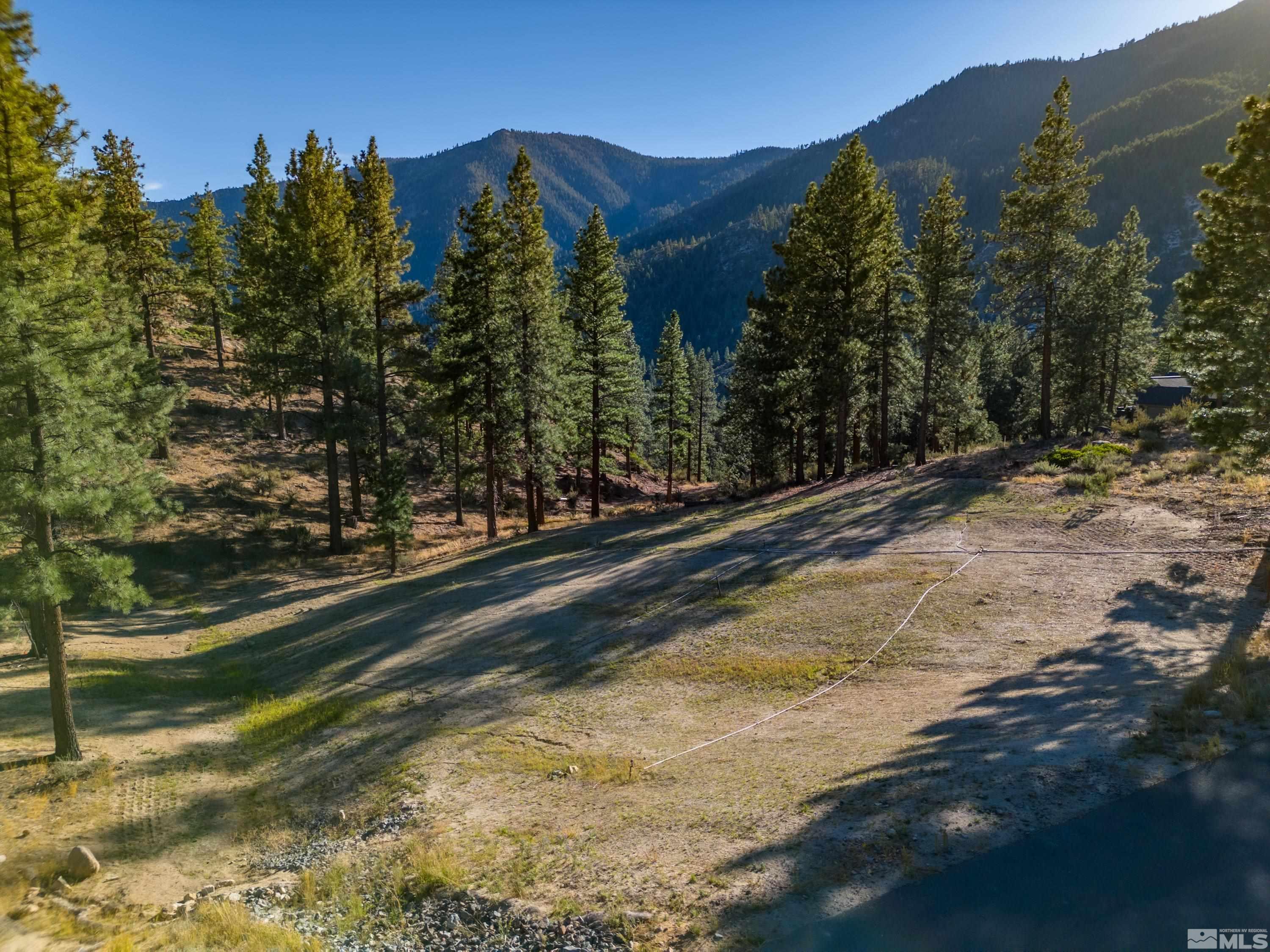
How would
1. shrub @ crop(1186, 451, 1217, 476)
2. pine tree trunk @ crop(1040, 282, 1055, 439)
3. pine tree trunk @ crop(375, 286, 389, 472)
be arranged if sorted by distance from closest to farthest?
1. shrub @ crop(1186, 451, 1217, 476)
2. pine tree trunk @ crop(1040, 282, 1055, 439)
3. pine tree trunk @ crop(375, 286, 389, 472)

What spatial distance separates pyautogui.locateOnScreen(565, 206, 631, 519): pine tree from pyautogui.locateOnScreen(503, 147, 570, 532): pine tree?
246cm

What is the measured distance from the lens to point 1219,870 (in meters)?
5.71

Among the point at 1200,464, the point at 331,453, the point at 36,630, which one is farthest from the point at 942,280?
the point at 36,630

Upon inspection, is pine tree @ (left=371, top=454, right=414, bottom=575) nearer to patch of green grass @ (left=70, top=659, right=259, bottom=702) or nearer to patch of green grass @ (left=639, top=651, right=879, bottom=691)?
patch of green grass @ (left=70, top=659, right=259, bottom=702)

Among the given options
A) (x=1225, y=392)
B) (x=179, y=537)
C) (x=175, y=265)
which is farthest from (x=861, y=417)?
(x=175, y=265)

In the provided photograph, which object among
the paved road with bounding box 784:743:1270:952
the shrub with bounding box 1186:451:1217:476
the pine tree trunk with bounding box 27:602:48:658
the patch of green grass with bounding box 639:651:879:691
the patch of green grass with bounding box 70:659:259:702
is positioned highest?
the shrub with bounding box 1186:451:1217:476

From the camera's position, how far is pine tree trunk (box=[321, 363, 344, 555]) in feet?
95.9

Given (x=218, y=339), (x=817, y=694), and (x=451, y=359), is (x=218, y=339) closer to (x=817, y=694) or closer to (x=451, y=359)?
(x=451, y=359)

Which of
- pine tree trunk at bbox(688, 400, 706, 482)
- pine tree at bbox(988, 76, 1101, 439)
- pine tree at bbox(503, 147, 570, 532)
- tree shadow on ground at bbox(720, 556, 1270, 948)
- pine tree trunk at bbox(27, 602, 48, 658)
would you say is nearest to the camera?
tree shadow on ground at bbox(720, 556, 1270, 948)

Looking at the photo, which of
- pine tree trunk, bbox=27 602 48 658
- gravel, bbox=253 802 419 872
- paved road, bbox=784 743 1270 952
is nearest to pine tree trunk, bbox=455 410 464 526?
pine tree trunk, bbox=27 602 48 658

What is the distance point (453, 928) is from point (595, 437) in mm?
27826

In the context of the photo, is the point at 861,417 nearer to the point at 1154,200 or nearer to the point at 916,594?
the point at 916,594

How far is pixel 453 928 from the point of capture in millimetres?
7004

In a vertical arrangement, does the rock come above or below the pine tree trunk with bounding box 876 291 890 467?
below
